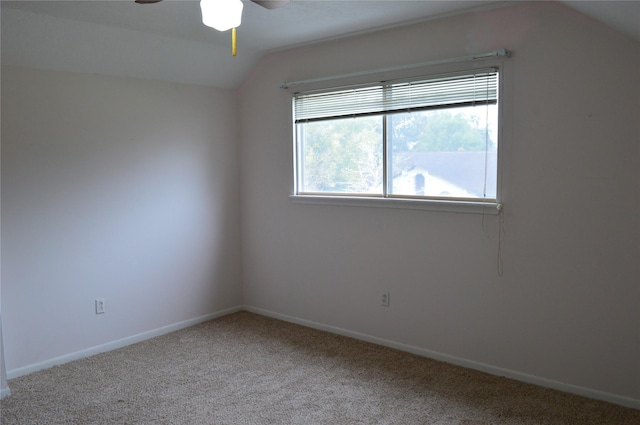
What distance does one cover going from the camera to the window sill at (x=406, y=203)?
3325mm

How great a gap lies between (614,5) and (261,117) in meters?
2.88

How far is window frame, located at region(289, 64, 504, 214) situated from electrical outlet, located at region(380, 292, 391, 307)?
0.67 meters

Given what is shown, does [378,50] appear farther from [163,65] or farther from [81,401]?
[81,401]

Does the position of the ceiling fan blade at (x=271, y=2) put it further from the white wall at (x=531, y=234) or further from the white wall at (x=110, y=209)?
the white wall at (x=110, y=209)

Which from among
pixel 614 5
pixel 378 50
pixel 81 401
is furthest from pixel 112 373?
pixel 614 5

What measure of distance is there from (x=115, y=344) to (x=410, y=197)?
2503mm

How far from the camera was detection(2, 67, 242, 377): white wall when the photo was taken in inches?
137

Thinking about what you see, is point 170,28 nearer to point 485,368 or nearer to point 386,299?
point 386,299

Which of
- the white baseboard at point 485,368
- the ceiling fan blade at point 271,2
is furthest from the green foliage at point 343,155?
the ceiling fan blade at point 271,2

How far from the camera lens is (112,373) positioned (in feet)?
11.5

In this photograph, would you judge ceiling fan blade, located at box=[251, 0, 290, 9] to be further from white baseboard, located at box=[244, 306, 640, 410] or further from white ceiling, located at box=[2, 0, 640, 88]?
white baseboard, located at box=[244, 306, 640, 410]

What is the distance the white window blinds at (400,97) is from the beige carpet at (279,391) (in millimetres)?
1781

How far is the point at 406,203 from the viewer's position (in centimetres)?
369

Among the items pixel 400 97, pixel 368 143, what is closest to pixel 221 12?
pixel 400 97
